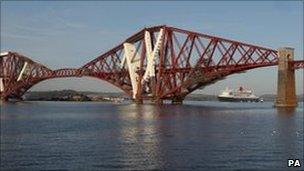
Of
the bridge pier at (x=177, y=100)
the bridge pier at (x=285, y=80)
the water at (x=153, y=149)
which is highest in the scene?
the bridge pier at (x=285, y=80)

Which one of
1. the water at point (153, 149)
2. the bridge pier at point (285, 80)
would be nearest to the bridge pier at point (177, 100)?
the bridge pier at point (285, 80)

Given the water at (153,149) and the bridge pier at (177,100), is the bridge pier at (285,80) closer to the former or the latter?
the bridge pier at (177,100)

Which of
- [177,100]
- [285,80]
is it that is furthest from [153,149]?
[177,100]

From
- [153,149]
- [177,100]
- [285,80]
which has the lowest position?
[153,149]

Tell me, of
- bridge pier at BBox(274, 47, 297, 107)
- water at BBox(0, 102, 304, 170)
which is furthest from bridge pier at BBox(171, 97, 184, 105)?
water at BBox(0, 102, 304, 170)

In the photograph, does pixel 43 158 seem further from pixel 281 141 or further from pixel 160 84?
pixel 160 84

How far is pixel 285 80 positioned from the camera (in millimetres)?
132125

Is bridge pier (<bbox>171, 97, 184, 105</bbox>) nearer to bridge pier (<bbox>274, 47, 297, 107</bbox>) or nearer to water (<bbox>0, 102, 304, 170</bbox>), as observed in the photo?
bridge pier (<bbox>274, 47, 297, 107</bbox>)

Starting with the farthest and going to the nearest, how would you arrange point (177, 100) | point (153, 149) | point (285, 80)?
point (177, 100) < point (285, 80) < point (153, 149)

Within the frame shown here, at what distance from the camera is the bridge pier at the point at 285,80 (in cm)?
13175

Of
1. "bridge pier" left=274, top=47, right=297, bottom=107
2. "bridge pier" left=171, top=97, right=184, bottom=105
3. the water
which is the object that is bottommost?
the water

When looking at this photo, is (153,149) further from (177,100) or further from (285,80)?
(177,100)

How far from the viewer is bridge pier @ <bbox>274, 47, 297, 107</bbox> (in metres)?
132

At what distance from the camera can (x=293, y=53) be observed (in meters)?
137
